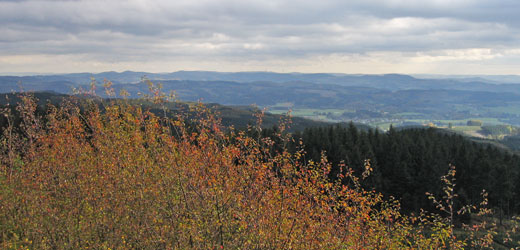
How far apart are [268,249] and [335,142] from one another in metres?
59.8

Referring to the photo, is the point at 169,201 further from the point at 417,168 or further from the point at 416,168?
the point at 416,168

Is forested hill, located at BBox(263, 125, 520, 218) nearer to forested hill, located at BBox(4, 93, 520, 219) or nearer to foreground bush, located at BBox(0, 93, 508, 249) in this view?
forested hill, located at BBox(4, 93, 520, 219)

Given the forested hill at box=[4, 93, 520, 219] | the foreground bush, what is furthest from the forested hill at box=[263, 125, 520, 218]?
the foreground bush

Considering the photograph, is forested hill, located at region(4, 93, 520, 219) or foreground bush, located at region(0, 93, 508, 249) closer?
foreground bush, located at region(0, 93, 508, 249)

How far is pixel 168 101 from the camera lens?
11297 millimetres

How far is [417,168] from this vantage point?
70.4 meters

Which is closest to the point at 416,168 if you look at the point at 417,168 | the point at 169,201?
the point at 417,168

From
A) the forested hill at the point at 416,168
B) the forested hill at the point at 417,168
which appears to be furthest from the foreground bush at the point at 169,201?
the forested hill at the point at 417,168

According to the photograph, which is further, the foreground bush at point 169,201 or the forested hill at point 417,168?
the forested hill at point 417,168

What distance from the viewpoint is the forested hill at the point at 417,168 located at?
217ft

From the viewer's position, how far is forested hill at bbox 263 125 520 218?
66.2 metres

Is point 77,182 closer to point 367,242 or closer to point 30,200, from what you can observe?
point 30,200

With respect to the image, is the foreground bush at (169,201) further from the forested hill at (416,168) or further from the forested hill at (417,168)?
the forested hill at (417,168)

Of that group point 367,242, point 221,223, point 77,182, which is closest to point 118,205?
point 77,182
